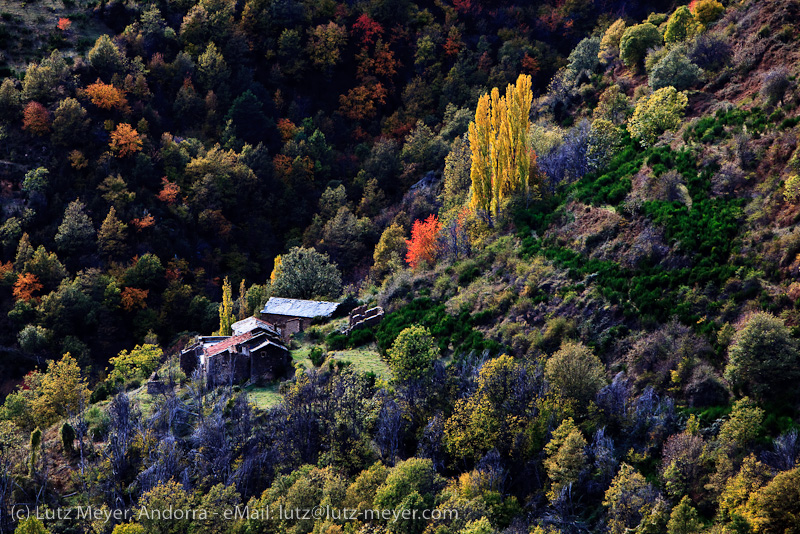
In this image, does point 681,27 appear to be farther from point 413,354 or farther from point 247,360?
point 247,360

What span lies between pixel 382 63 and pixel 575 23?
26.9m

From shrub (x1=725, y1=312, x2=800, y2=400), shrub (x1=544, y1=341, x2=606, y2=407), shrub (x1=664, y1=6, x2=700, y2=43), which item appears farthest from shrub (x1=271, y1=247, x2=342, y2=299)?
shrub (x1=725, y1=312, x2=800, y2=400)

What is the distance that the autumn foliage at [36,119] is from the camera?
88.2 metres

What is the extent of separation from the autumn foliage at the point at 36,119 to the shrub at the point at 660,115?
62.0 m

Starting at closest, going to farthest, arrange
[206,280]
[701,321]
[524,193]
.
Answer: [701,321], [524,193], [206,280]

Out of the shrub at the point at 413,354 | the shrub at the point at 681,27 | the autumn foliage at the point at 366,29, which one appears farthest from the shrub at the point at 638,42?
the autumn foliage at the point at 366,29

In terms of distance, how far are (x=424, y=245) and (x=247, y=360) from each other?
20.6 m

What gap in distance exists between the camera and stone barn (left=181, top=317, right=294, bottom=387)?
59.2m

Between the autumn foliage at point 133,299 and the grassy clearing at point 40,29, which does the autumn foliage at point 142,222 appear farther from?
the grassy clearing at point 40,29

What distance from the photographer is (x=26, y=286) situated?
261 ft

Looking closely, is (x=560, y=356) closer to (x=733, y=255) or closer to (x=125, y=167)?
(x=733, y=255)

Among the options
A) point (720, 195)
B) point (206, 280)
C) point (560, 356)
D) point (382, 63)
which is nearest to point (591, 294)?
point (560, 356)

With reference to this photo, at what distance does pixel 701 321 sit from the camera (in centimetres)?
4766

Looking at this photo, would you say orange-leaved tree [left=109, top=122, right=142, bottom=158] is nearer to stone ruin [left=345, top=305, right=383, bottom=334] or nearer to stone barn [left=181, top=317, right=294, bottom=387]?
stone barn [left=181, top=317, right=294, bottom=387]
